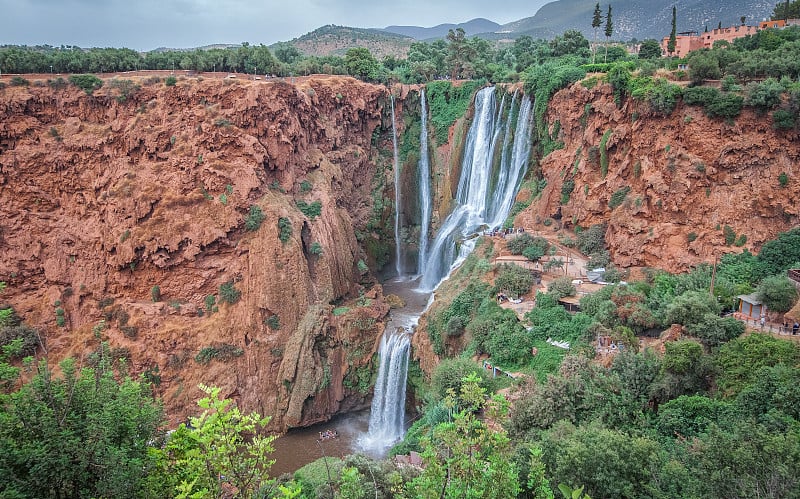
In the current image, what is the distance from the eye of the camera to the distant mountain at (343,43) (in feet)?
322

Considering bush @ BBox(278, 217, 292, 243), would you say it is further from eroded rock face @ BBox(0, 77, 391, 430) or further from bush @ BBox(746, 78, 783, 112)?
bush @ BBox(746, 78, 783, 112)

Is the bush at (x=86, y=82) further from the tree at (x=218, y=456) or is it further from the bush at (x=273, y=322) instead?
the tree at (x=218, y=456)

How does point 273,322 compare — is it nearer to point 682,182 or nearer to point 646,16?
point 682,182

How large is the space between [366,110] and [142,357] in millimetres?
24335

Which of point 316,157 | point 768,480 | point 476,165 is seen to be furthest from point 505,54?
point 768,480

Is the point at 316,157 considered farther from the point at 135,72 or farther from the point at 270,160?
the point at 135,72

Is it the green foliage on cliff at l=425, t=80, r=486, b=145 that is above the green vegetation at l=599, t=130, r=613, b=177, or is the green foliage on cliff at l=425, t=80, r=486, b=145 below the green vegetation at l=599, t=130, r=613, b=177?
above

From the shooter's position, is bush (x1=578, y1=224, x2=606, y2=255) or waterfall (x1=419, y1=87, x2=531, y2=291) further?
waterfall (x1=419, y1=87, x2=531, y2=291)

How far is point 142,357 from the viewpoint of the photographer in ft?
91.8

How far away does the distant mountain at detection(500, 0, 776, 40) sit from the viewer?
9800 cm

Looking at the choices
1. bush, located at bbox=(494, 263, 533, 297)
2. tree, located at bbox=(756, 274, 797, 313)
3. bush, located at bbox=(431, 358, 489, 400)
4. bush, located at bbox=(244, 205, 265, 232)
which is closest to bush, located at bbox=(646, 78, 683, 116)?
bush, located at bbox=(494, 263, 533, 297)

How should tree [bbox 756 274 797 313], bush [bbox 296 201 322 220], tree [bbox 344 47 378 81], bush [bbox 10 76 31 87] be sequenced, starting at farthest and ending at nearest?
tree [bbox 344 47 378 81] → bush [bbox 296 201 322 220] → bush [bbox 10 76 31 87] → tree [bbox 756 274 797 313]

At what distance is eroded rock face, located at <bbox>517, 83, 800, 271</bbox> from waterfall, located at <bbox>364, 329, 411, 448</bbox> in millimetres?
12484

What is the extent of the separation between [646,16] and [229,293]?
13047 cm
